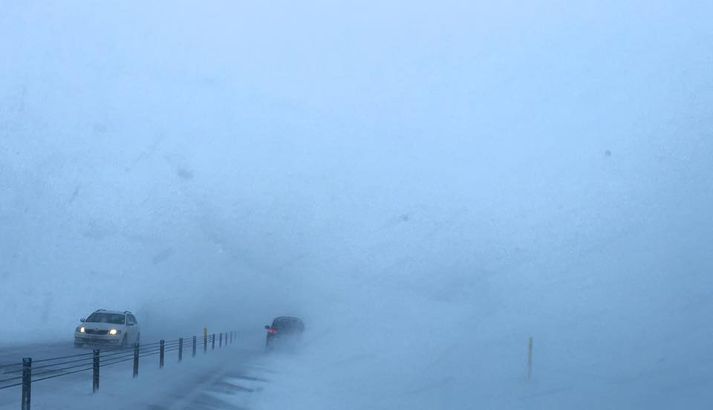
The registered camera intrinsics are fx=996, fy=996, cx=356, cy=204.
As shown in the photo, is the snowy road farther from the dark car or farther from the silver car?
the dark car

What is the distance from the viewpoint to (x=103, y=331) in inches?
1318

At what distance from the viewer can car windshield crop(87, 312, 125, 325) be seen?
113ft

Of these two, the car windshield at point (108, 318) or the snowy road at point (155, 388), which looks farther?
the car windshield at point (108, 318)

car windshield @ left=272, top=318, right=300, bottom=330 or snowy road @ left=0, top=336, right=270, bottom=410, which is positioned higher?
car windshield @ left=272, top=318, right=300, bottom=330

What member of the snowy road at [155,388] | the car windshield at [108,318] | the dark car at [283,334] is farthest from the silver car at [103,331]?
the snowy road at [155,388]

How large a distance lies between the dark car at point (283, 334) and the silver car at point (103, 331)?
16.4 feet

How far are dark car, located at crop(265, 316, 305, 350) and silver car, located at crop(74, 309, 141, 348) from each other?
4997 millimetres

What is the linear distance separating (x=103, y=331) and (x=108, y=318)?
5.04 ft

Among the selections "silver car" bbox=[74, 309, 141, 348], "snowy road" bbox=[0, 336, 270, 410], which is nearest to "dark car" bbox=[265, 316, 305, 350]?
"silver car" bbox=[74, 309, 141, 348]

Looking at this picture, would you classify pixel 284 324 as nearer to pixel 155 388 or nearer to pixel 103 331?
pixel 103 331

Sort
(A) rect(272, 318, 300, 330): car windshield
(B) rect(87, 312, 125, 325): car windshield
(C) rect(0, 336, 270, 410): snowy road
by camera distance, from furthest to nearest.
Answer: (A) rect(272, 318, 300, 330): car windshield, (B) rect(87, 312, 125, 325): car windshield, (C) rect(0, 336, 270, 410): snowy road

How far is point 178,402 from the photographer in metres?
16.5

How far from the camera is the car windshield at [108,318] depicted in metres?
34.5

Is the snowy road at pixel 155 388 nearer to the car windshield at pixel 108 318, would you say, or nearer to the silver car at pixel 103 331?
the silver car at pixel 103 331
